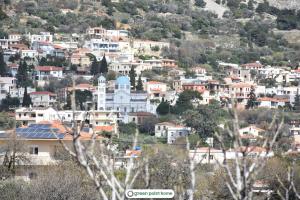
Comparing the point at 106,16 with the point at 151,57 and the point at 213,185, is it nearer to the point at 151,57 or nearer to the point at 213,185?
the point at 151,57

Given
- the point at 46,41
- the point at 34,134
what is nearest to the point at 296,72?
the point at 46,41

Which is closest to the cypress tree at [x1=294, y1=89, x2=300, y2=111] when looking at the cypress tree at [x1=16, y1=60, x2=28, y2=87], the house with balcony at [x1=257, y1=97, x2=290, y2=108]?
the house with balcony at [x1=257, y1=97, x2=290, y2=108]

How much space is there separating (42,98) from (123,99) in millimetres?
5426

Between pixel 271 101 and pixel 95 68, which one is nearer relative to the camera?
pixel 271 101

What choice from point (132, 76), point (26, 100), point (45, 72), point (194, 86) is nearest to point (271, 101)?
point (194, 86)

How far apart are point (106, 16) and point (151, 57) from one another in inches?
426

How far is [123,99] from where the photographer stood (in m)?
67.6

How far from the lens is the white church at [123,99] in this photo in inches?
2606

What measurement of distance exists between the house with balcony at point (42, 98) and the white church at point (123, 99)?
2.84 m

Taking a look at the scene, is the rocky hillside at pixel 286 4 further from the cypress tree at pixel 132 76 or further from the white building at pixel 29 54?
the cypress tree at pixel 132 76

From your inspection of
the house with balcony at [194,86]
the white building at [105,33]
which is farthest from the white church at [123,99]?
the white building at [105,33]

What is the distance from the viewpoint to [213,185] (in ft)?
80.9

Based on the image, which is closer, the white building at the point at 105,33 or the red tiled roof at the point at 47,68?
the red tiled roof at the point at 47,68

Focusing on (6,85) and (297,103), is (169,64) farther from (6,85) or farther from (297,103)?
(6,85)
